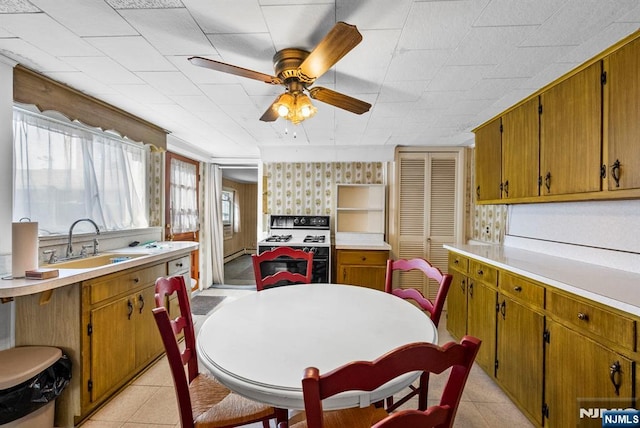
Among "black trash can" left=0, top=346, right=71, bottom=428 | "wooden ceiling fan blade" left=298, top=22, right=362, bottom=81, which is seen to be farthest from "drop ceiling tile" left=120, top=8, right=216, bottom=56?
"black trash can" left=0, top=346, right=71, bottom=428

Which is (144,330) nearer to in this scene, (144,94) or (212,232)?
(144,94)

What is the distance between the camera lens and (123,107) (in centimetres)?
258

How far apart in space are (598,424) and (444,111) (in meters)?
2.27

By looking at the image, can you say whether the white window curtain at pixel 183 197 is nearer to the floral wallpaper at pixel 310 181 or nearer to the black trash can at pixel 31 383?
the floral wallpaper at pixel 310 181

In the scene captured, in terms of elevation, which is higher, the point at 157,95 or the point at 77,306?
the point at 157,95

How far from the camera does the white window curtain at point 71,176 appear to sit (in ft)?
6.47

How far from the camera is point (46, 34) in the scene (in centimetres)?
149

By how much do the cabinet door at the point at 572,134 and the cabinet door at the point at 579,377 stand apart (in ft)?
3.03

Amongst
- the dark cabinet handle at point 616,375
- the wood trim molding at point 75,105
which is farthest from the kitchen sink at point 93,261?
the dark cabinet handle at point 616,375

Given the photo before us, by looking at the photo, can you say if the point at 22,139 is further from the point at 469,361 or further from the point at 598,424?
the point at 598,424

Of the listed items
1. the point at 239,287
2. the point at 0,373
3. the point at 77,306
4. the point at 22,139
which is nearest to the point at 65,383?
the point at 0,373

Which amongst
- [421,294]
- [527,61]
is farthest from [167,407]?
[527,61]

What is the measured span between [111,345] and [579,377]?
8.99 feet

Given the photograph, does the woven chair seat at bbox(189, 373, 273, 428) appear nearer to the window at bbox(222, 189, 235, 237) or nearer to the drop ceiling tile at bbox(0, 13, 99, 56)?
the drop ceiling tile at bbox(0, 13, 99, 56)
